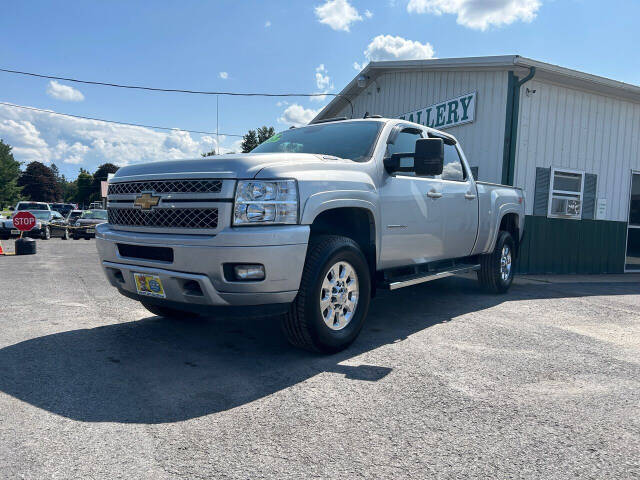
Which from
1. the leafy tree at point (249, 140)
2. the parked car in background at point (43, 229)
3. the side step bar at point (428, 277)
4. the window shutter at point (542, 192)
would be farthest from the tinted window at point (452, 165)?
the leafy tree at point (249, 140)

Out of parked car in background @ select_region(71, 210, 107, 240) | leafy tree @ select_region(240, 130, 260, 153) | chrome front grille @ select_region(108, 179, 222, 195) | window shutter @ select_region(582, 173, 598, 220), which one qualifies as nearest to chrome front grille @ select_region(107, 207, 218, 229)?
chrome front grille @ select_region(108, 179, 222, 195)

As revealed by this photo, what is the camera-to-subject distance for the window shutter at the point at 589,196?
1107 cm

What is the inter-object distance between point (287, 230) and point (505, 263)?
4845 millimetres

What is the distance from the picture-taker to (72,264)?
33.4ft

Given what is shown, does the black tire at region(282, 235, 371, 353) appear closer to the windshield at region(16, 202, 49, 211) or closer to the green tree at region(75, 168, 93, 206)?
the windshield at region(16, 202, 49, 211)

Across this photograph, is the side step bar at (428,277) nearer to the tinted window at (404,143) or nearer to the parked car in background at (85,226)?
the tinted window at (404,143)

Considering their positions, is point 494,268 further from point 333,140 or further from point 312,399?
point 312,399

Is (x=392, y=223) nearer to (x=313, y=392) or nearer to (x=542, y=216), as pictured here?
(x=313, y=392)

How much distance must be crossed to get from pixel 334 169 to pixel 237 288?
1.24 m

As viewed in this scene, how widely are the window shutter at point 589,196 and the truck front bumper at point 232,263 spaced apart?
9.78m

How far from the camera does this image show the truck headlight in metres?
3.33

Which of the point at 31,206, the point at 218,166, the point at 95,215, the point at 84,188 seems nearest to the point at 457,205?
the point at 218,166

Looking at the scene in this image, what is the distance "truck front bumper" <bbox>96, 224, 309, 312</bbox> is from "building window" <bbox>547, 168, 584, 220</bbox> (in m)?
8.70

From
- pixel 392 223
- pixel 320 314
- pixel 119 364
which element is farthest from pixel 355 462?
pixel 392 223
